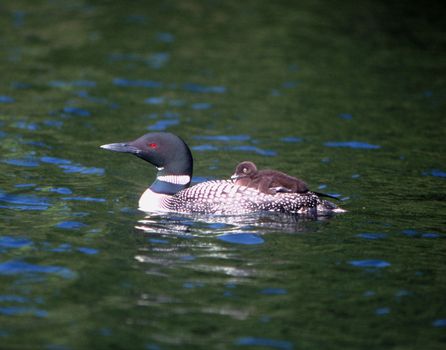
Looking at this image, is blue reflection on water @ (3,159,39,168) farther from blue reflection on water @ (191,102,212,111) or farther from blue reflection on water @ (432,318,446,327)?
blue reflection on water @ (432,318,446,327)

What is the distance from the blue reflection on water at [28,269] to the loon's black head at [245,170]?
1866 millimetres

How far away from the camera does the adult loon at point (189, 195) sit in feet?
23.7

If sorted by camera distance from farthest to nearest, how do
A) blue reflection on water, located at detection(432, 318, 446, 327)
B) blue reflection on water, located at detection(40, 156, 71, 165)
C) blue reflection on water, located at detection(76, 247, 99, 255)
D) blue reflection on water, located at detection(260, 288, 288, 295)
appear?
1. blue reflection on water, located at detection(40, 156, 71, 165)
2. blue reflection on water, located at detection(76, 247, 99, 255)
3. blue reflection on water, located at detection(260, 288, 288, 295)
4. blue reflection on water, located at detection(432, 318, 446, 327)

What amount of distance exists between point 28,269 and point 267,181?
7.02 ft

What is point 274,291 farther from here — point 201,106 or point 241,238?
Result: point 201,106

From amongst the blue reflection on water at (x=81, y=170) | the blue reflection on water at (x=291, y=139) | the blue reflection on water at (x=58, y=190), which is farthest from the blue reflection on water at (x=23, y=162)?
the blue reflection on water at (x=291, y=139)

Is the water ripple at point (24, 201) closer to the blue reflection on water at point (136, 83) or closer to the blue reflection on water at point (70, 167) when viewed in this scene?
the blue reflection on water at point (70, 167)

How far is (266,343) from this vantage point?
4973mm

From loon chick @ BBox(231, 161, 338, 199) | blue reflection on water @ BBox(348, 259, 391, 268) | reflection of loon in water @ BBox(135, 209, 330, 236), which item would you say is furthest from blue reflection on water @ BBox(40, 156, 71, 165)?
blue reflection on water @ BBox(348, 259, 391, 268)

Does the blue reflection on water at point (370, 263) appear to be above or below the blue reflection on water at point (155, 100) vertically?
below

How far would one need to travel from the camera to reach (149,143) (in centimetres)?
767

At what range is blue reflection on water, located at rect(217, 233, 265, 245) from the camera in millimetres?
6594

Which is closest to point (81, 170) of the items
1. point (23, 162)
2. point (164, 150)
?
point (23, 162)

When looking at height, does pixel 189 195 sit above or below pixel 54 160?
below
